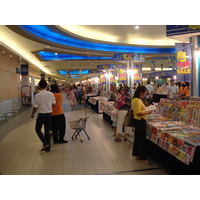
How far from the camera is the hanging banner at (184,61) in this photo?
19.3ft

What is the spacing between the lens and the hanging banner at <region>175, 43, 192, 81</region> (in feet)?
19.3

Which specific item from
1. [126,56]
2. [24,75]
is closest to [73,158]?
[126,56]

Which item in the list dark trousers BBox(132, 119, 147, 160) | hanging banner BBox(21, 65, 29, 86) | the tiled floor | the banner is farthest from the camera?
hanging banner BBox(21, 65, 29, 86)

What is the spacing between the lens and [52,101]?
504cm

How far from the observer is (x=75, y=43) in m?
11.6

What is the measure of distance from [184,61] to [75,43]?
7.06 meters

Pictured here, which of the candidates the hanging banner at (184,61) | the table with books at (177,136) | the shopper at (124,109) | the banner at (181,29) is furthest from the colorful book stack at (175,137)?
the banner at (181,29)

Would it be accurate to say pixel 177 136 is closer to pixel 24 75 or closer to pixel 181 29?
pixel 181 29

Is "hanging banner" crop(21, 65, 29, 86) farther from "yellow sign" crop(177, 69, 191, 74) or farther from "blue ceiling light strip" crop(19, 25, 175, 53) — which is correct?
"yellow sign" crop(177, 69, 191, 74)

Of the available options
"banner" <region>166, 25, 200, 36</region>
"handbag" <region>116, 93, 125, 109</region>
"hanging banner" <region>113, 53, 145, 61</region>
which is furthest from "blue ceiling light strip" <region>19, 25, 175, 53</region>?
"banner" <region>166, 25, 200, 36</region>

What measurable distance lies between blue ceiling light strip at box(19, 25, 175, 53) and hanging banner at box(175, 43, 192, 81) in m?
5.05

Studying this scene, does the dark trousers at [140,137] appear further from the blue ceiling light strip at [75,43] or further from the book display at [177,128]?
the blue ceiling light strip at [75,43]

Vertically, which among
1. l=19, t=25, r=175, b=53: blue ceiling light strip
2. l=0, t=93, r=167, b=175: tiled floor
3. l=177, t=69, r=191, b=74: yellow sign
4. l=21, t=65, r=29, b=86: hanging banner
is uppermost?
l=19, t=25, r=175, b=53: blue ceiling light strip
